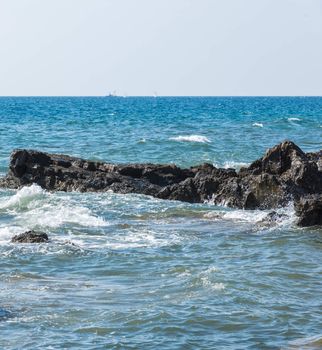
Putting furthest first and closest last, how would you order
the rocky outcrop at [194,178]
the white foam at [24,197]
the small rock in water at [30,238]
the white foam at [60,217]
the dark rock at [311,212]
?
1. the white foam at [24,197]
2. the rocky outcrop at [194,178]
3. the white foam at [60,217]
4. the dark rock at [311,212]
5. the small rock in water at [30,238]

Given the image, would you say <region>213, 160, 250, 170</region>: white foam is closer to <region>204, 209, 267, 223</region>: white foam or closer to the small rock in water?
<region>204, 209, 267, 223</region>: white foam

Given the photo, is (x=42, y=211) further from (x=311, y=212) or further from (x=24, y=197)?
(x=311, y=212)

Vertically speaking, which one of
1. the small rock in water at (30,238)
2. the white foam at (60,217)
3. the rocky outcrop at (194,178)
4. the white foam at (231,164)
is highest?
the rocky outcrop at (194,178)

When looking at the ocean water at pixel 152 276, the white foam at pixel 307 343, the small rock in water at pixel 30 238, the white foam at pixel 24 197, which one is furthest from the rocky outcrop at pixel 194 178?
the white foam at pixel 307 343

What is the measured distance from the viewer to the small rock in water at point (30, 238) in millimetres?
17281

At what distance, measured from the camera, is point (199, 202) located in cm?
2378

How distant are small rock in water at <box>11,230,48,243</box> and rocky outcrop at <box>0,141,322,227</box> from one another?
6.90 m

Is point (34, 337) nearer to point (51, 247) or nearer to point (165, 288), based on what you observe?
point (165, 288)

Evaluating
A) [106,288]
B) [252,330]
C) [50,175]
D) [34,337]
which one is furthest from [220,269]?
[50,175]

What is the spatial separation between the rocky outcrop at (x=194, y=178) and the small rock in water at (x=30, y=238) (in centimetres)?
690

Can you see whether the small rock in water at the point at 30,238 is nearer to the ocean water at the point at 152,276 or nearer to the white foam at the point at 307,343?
the ocean water at the point at 152,276

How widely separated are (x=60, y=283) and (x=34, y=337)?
3101 mm

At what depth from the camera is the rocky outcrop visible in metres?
22.7

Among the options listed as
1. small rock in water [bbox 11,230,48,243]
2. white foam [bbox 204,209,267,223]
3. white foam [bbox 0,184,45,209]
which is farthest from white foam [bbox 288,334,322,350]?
white foam [bbox 0,184,45,209]
